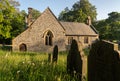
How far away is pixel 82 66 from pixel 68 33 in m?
38.4

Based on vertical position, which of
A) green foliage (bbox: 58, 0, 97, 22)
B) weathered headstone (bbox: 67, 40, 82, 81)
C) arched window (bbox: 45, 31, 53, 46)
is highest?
green foliage (bbox: 58, 0, 97, 22)

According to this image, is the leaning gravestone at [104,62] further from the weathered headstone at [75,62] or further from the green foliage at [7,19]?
the green foliage at [7,19]

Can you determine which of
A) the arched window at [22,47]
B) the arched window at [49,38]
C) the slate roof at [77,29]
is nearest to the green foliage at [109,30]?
the slate roof at [77,29]

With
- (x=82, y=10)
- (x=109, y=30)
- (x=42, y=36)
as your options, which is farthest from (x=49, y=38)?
(x=82, y=10)

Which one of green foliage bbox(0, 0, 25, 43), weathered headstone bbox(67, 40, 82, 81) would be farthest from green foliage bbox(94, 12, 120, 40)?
weathered headstone bbox(67, 40, 82, 81)

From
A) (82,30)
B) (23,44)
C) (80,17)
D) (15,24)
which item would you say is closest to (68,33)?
(82,30)

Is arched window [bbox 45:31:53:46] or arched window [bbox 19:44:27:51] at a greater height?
arched window [bbox 45:31:53:46]

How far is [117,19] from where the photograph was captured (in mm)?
84750

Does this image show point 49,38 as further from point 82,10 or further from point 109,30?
point 82,10

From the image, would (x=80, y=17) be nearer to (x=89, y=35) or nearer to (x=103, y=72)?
(x=89, y=35)

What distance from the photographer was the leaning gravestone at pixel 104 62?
6125 millimetres

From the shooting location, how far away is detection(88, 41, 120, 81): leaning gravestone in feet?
20.1

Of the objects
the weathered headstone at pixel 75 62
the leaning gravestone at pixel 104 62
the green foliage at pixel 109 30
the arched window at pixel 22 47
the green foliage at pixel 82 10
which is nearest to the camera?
the leaning gravestone at pixel 104 62

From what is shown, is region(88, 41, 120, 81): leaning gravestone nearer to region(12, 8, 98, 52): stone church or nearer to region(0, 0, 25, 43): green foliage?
region(12, 8, 98, 52): stone church
